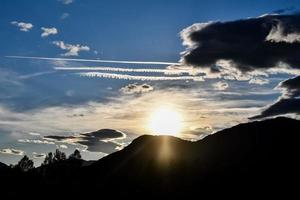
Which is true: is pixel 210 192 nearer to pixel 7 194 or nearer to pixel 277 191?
pixel 277 191

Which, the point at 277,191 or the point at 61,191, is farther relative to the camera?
the point at 61,191

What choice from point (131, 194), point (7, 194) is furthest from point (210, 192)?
point (7, 194)

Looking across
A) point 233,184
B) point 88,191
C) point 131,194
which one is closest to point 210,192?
point 233,184

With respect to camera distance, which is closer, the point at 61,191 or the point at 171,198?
the point at 171,198

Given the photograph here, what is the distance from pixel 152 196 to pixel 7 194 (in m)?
57.3

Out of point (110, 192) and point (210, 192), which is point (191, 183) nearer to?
point (210, 192)

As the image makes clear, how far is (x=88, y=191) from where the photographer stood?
19900 centimetres

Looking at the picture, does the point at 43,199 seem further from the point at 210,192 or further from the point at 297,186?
the point at 297,186

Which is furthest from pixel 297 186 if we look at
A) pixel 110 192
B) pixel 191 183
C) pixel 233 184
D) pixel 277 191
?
pixel 110 192

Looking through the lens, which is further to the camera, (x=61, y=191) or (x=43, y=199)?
(x=61, y=191)

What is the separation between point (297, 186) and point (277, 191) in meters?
10.4

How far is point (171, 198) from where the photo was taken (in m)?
178

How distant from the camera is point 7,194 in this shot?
183750 mm

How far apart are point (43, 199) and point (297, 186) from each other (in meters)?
100
